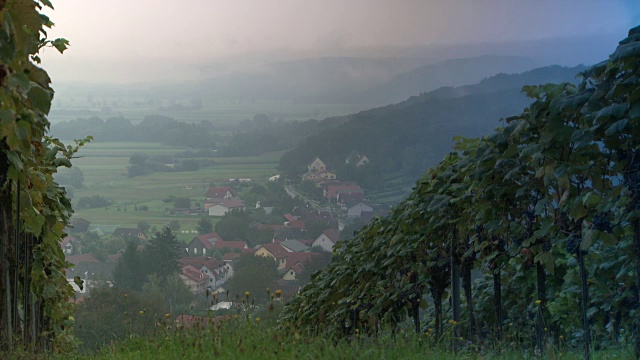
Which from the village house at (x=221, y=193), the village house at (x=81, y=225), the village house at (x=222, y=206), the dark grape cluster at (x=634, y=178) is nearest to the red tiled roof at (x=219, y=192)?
the village house at (x=221, y=193)

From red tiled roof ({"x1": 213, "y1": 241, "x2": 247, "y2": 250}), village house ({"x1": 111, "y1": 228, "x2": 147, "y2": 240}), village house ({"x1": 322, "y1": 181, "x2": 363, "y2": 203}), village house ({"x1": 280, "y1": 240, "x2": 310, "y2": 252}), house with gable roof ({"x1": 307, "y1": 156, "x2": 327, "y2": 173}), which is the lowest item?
red tiled roof ({"x1": 213, "y1": 241, "x2": 247, "y2": 250})

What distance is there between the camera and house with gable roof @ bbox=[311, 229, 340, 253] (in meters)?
28.8

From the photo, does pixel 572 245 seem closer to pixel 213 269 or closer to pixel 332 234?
pixel 213 269

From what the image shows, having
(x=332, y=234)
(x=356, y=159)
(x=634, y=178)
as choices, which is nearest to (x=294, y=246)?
(x=332, y=234)

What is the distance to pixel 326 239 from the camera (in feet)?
96.0

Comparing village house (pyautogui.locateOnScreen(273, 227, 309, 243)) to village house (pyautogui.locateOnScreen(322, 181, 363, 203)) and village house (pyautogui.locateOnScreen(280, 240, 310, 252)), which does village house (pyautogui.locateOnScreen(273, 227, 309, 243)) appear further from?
village house (pyautogui.locateOnScreen(322, 181, 363, 203))

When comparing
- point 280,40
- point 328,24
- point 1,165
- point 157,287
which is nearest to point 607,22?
point 328,24

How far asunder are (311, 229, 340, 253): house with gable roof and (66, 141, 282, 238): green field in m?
8.44

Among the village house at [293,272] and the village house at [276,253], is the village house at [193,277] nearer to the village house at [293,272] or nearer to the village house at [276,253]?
the village house at [276,253]

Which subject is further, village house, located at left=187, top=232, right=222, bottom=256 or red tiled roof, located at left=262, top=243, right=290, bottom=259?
village house, located at left=187, top=232, right=222, bottom=256

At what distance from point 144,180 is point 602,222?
40.1 metres

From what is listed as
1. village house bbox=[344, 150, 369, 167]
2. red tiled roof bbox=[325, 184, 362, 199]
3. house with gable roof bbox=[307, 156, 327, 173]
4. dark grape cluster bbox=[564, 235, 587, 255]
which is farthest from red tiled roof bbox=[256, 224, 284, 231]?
dark grape cluster bbox=[564, 235, 587, 255]

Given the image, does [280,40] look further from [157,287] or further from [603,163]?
[603,163]

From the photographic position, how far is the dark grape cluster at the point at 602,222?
3363 millimetres
